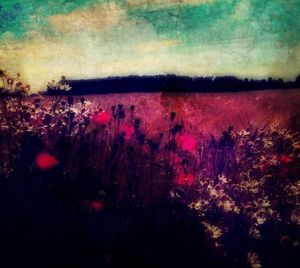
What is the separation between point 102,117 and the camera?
428 cm

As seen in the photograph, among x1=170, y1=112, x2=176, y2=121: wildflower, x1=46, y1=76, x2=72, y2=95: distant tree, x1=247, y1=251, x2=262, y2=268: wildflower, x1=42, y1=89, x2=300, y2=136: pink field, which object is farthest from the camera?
x1=46, y1=76, x2=72, y2=95: distant tree

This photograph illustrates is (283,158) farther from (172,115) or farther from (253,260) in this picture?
(172,115)

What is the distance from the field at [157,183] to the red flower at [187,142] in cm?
1

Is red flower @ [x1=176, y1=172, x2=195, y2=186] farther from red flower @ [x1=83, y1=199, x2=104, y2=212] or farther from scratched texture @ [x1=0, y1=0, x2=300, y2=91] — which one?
scratched texture @ [x1=0, y1=0, x2=300, y2=91]

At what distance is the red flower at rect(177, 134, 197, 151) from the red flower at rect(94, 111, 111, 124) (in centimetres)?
90

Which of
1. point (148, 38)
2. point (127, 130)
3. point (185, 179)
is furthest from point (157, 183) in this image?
point (148, 38)

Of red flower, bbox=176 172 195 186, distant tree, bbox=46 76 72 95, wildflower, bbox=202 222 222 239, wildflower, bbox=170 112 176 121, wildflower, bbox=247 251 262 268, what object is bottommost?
wildflower, bbox=247 251 262 268

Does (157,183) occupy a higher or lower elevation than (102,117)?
lower

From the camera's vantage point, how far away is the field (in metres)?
3.95

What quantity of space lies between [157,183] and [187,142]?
23.6 inches

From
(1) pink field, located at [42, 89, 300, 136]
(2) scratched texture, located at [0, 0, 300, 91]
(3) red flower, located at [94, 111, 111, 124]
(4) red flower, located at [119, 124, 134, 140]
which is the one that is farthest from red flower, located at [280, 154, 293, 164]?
(3) red flower, located at [94, 111, 111, 124]

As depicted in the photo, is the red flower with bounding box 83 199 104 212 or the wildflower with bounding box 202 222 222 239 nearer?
the wildflower with bounding box 202 222 222 239

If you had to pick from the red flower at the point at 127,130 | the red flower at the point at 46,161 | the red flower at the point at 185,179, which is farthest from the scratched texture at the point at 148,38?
the red flower at the point at 185,179

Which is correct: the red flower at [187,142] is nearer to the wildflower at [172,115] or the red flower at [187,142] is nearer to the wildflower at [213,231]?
the wildflower at [172,115]
